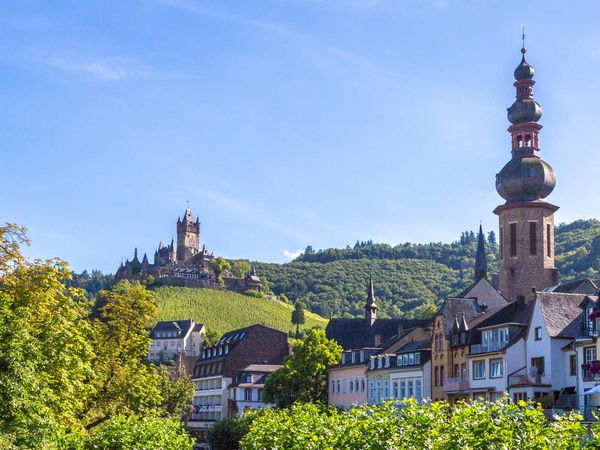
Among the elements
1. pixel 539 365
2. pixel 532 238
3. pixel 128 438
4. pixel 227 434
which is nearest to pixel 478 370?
pixel 539 365

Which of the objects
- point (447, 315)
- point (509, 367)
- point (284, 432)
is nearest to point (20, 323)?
point (284, 432)

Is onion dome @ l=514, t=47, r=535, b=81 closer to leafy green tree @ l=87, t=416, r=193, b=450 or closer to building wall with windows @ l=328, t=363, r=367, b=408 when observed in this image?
building wall with windows @ l=328, t=363, r=367, b=408

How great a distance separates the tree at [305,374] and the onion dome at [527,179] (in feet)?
72.6

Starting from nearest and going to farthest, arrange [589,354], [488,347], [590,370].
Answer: [590,370], [589,354], [488,347]

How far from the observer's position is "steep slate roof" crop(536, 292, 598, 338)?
67500 millimetres

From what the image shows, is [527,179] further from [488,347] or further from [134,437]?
[134,437]

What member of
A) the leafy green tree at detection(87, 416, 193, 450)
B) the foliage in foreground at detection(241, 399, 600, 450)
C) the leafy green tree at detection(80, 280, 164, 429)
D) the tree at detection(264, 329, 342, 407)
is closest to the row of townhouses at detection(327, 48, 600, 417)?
the tree at detection(264, 329, 342, 407)

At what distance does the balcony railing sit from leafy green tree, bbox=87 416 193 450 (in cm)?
3036

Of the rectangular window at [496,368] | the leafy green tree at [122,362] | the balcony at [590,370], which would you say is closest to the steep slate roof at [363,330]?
the rectangular window at [496,368]

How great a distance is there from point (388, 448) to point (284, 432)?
482 inches

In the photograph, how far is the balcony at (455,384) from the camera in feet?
254

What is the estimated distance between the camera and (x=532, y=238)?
105 metres

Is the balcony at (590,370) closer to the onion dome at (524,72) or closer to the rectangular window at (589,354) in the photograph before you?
the rectangular window at (589,354)

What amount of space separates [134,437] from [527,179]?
2506 inches
